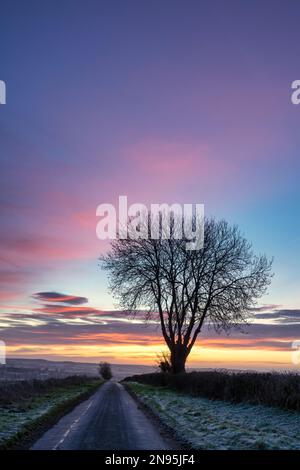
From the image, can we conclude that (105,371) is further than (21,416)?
Yes

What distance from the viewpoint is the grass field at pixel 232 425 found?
1393cm

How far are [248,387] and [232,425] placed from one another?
914 centimetres

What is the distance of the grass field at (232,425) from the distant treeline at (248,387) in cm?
57

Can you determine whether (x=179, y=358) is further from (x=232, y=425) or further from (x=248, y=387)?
(x=232, y=425)

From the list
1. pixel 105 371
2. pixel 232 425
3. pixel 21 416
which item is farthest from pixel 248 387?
pixel 105 371

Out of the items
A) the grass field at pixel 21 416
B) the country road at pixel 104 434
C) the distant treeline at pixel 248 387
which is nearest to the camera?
the country road at pixel 104 434

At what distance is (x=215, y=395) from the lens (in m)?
30.5

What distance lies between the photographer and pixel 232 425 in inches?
697

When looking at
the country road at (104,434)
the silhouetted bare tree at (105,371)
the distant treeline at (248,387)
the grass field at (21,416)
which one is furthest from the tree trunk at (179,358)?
the silhouetted bare tree at (105,371)

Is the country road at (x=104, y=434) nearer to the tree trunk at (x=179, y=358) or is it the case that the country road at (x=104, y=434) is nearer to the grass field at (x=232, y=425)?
the grass field at (x=232, y=425)

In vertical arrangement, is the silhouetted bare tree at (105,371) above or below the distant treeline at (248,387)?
below
